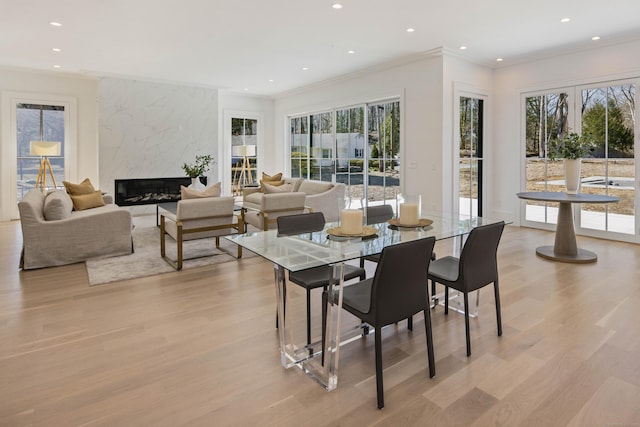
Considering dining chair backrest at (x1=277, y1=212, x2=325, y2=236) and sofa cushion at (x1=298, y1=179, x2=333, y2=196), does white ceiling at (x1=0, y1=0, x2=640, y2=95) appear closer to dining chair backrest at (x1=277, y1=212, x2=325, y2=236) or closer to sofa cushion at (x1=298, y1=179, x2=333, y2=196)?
sofa cushion at (x1=298, y1=179, x2=333, y2=196)

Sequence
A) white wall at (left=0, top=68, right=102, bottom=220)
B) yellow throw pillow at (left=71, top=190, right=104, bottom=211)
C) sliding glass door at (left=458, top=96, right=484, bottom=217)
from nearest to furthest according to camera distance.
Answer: yellow throw pillow at (left=71, top=190, right=104, bottom=211) → sliding glass door at (left=458, top=96, right=484, bottom=217) → white wall at (left=0, top=68, right=102, bottom=220)

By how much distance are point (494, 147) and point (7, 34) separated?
7.67 meters

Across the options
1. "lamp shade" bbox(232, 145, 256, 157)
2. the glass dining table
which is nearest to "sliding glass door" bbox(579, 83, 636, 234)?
the glass dining table

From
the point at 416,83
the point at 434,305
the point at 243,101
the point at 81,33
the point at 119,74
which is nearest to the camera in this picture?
the point at 434,305

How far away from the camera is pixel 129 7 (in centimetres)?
441

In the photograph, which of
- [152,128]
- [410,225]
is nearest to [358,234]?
[410,225]

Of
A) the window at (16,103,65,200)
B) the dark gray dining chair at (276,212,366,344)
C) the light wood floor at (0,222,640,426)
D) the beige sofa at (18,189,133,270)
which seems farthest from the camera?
the window at (16,103,65,200)

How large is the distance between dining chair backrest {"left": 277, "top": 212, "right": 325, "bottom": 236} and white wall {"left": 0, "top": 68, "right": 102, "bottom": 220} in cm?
695

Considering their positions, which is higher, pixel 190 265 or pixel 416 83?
pixel 416 83

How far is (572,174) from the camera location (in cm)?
489

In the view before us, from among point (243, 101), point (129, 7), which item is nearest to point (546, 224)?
point (129, 7)

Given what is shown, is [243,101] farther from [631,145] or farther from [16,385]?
[16,385]

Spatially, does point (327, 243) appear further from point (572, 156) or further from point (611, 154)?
point (611, 154)

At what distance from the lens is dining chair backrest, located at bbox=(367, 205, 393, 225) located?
3249 millimetres
